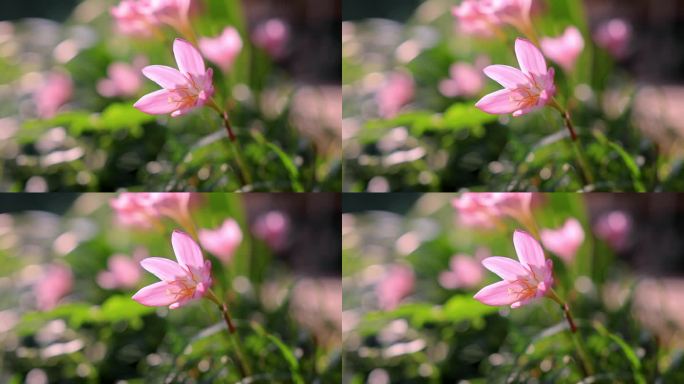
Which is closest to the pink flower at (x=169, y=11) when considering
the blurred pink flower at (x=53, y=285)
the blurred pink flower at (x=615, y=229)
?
the blurred pink flower at (x=53, y=285)

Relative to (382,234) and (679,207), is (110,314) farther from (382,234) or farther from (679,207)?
(679,207)

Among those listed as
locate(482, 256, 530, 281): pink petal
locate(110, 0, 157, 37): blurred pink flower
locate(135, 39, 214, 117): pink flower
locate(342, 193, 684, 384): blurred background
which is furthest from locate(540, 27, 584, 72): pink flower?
locate(110, 0, 157, 37): blurred pink flower

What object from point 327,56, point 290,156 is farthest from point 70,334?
point 327,56

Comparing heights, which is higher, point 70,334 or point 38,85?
point 38,85

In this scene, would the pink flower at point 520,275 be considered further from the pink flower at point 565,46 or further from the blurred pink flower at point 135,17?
the blurred pink flower at point 135,17

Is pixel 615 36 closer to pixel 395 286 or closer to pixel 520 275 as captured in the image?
pixel 520 275

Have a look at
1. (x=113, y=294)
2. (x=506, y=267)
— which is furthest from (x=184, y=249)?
(x=506, y=267)
